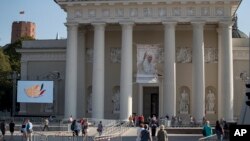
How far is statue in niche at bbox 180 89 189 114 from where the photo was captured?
155ft

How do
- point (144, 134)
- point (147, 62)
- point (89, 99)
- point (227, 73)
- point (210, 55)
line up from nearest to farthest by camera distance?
1. point (144, 134)
2. point (147, 62)
3. point (227, 73)
4. point (210, 55)
5. point (89, 99)

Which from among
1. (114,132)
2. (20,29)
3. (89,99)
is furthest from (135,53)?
→ (20,29)

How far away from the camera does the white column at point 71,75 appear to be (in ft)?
147

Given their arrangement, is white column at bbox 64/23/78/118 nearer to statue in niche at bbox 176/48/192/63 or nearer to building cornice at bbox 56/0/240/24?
building cornice at bbox 56/0/240/24

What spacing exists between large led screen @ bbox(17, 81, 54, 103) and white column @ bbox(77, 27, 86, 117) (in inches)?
176

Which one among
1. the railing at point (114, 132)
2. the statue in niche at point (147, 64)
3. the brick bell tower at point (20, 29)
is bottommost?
the railing at point (114, 132)

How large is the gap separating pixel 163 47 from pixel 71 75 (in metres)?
10.1

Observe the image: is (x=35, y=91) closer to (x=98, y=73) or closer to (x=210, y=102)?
(x=98, y=73)

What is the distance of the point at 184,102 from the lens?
47594mm

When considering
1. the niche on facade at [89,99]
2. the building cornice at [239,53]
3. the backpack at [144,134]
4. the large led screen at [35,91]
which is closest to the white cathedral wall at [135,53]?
the niche on facade at [89,99]

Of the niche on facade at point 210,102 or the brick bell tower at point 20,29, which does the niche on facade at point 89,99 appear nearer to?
the niche on facade at point 210,102

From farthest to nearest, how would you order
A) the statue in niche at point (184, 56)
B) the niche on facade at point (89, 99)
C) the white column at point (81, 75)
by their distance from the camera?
the niche on facade at point (89, 99) → the statue in niche at point (184, 56) → the white column at point (81, 75)

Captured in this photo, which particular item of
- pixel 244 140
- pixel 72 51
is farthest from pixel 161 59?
pixel 244 140

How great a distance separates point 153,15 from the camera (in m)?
44.6
